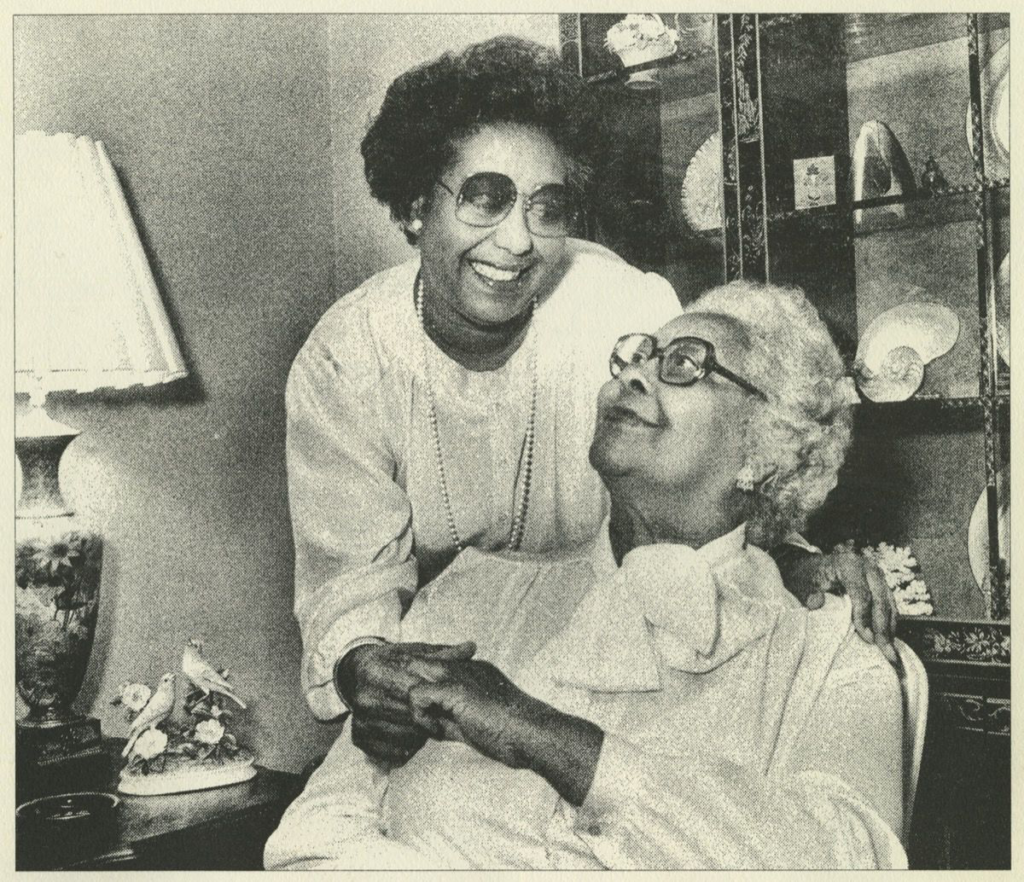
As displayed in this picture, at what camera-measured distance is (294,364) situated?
194cm

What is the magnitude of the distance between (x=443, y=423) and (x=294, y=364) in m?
0.26

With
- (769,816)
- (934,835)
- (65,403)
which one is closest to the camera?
(769,816)

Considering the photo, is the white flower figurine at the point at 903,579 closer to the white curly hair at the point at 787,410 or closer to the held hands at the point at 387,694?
the white curly hair at the point at 787,410

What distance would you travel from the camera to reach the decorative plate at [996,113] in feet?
6.15

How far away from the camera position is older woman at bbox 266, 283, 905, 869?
1.66 meters

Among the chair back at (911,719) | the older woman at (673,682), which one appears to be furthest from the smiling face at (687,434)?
the chair back at (911,719)

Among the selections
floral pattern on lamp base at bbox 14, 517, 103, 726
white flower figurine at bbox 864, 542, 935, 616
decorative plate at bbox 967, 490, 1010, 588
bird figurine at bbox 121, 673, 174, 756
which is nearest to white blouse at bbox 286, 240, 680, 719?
bird figurine at bbox 121, 673, 174, 756

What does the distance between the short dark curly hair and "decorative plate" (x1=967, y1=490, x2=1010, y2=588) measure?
0.80m

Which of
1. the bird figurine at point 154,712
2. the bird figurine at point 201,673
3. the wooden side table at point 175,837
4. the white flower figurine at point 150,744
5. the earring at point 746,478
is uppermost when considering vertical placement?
the earring at point 746,478

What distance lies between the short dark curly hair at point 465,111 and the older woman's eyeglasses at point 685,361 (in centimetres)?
31

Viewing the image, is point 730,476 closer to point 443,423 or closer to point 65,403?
point 443,423

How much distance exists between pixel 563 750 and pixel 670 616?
0.24 metres

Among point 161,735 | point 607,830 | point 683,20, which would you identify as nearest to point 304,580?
point 161,735

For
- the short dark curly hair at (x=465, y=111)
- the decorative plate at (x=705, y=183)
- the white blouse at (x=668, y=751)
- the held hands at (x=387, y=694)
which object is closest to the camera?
the white blouse at (x=668, y=751)
